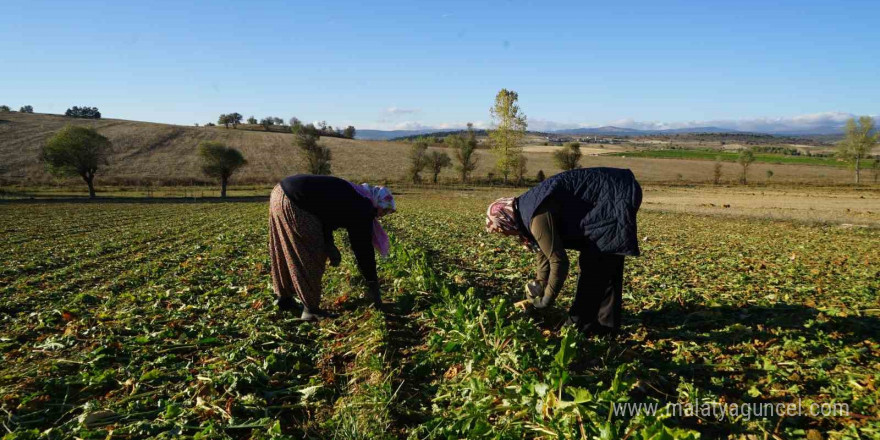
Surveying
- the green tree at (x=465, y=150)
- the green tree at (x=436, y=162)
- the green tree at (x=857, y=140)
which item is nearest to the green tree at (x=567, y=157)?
the green tree at (x=465, y=150)

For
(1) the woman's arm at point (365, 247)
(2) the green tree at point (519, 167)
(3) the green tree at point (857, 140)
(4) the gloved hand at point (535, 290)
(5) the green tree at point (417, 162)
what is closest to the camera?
(4) the gloved hand at point (535, 290)

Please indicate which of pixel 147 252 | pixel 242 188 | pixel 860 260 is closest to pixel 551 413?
pixel 860 260

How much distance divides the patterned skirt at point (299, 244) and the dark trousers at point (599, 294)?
10.3ft

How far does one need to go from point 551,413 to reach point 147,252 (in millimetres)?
12902

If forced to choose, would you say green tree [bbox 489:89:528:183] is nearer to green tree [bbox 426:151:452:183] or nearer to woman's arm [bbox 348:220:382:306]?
green tree [bbox 426:151:452:183]

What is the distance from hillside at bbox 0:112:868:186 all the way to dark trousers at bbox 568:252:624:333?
54.0 meters

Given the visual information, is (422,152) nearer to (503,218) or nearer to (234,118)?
(503,218)

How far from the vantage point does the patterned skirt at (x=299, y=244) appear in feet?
18.5

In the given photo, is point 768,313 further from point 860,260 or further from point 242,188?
point 242,188

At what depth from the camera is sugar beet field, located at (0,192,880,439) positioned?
10.8ft

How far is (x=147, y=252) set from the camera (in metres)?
12.5

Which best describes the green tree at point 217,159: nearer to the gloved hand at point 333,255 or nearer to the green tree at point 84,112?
the gloved hand at point 333,255

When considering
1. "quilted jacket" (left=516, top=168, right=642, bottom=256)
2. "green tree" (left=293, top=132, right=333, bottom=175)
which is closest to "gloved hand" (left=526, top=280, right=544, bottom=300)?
"quilted jacket" (left=516, top=168, right=642, bottom=256)

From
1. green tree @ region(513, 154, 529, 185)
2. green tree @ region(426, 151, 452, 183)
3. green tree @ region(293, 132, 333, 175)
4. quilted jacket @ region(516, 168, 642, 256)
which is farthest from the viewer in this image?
green tree @ region(426, 151, 452, 183)
